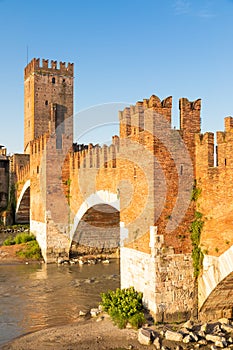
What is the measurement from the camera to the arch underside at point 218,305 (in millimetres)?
12411

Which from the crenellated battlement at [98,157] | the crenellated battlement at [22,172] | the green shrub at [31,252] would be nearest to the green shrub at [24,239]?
the green shrub at [31,252]

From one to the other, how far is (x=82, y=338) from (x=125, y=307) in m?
1.71

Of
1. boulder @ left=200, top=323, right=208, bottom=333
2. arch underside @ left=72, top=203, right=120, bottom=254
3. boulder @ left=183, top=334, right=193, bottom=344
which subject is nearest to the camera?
boulder @ left=183, top=334, right=193, bottom=344

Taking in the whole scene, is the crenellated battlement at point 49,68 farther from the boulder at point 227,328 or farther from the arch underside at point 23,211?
the boulder at point 227,328

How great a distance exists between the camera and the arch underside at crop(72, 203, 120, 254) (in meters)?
25.0

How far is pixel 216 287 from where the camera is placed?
12.0m

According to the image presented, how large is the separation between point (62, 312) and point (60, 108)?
40373mm

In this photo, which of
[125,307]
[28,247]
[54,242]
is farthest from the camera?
[28,247]

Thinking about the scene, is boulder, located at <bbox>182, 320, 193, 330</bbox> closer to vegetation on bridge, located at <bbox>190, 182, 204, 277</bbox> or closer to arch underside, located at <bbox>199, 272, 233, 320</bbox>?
arch underside, located at <bbox>199, 272, 233, 320</bbox>

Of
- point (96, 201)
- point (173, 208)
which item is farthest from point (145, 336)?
point (96, 201)

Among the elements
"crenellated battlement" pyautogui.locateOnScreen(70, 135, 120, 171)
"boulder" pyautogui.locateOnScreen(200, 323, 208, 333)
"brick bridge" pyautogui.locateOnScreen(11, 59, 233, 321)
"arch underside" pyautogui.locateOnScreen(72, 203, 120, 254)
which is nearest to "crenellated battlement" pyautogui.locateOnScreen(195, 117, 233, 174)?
"brick bridge" pyautogui.locateOnScreen(11, 59, 233, 321)

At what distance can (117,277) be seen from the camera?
72.4ft

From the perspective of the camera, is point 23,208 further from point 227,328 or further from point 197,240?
point 227,328

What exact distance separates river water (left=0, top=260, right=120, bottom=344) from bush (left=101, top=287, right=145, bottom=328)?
1.90 metres
